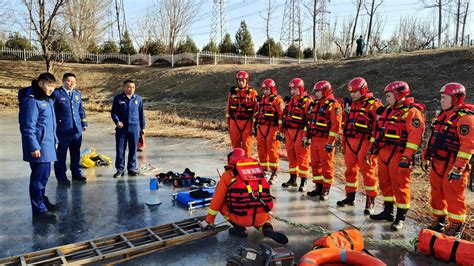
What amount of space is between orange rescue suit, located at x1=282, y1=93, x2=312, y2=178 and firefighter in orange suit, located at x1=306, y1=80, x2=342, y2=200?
0.76 feet

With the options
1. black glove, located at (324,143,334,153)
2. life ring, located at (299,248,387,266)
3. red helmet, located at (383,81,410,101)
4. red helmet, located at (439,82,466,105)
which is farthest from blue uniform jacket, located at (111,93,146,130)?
red helmet, located at (439,82,466,105)

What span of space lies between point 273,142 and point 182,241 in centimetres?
327

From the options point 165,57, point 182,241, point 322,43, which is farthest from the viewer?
point 322,43

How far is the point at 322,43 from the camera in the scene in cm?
5094

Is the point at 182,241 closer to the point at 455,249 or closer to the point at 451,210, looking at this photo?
the point at 455,249

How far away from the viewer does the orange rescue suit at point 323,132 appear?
20.0 feet

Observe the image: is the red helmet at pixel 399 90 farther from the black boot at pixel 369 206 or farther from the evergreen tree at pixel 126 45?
the evergreen tree at pixel 126 45

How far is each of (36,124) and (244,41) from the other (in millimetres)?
31448

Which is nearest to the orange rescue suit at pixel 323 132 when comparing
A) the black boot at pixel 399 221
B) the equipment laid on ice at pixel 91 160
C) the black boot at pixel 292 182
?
the black boot at pixel 292 182

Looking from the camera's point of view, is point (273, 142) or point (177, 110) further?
point (177, 110)

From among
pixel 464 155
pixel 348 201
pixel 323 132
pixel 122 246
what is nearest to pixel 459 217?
pixel 464 155

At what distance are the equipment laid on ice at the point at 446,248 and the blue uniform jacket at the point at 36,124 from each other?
4.80 meters

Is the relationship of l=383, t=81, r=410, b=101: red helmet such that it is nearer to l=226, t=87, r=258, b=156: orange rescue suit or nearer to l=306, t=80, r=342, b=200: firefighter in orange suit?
l=306, t=80, r=342, b=200: firefighter in orange suit

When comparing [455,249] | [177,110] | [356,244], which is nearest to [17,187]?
[356,244]
